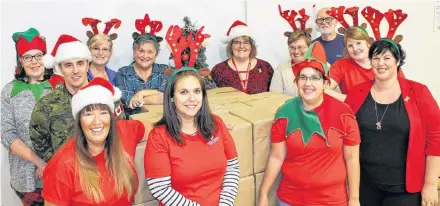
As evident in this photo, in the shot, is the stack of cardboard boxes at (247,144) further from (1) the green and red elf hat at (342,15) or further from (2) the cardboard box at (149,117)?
(1) the green and red elf hat at (342,15)

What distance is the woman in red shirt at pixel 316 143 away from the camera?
1.83 meters

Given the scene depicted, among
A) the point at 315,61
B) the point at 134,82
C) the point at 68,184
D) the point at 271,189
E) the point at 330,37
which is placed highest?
the point at 330,37

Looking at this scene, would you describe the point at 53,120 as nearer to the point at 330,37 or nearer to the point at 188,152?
the point at 188,152

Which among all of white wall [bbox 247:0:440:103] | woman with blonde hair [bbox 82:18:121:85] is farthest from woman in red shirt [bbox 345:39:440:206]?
white wall [bbox 247:0:440:103]

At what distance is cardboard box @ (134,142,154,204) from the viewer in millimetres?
1812

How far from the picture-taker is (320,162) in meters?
1.85

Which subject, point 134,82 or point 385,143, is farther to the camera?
point 134,82

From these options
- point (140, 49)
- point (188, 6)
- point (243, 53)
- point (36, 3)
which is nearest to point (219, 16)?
point (188, 6)

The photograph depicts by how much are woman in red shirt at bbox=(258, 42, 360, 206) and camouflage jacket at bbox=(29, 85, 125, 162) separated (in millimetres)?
776

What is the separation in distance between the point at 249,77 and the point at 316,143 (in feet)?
3.81

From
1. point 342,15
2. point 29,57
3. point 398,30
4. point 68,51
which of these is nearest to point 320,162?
point 68,51

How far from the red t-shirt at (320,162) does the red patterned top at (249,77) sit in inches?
39.6

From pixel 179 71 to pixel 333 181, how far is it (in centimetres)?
82

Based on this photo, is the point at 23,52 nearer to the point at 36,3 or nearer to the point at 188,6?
the point at 36,3
